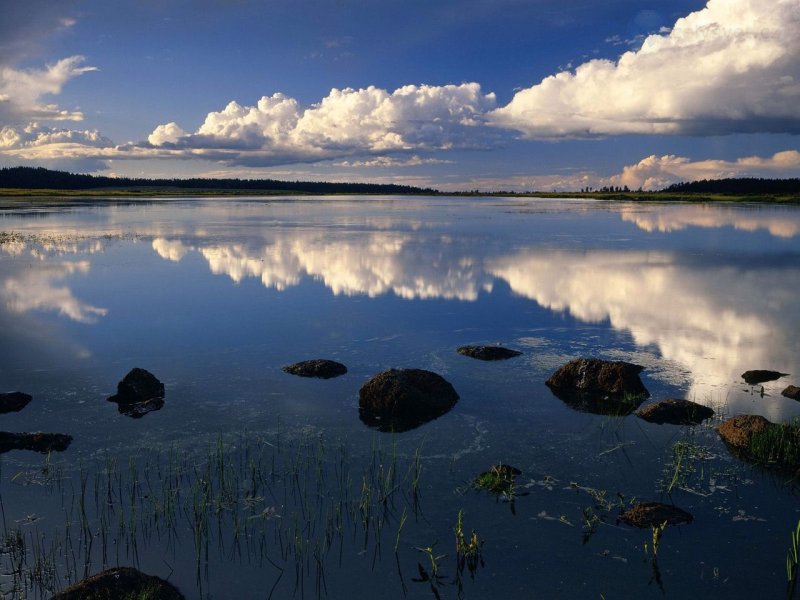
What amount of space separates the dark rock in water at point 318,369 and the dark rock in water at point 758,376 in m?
10.1

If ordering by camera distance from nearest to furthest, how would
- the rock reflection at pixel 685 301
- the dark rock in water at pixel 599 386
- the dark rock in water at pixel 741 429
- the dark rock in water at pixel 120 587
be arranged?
the dark rock in water at pixel 120 587
the dark rock in water at pixel 741 429
the dark rock in water at pixel 599 386
the rock reflection at pixel 685 301

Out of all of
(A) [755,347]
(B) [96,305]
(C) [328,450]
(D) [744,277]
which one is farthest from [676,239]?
(C) [328,450]

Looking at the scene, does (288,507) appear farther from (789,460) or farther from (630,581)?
(789,460)

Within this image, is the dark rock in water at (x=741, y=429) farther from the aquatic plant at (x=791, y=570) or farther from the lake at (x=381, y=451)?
the aquatic plant at (x=791, y=570)

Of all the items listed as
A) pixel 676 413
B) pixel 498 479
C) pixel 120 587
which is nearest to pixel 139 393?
pixel 120 587

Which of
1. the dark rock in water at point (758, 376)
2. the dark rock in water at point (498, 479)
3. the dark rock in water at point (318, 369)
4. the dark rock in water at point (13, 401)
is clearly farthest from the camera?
the dark rock in water at point (318, 369)

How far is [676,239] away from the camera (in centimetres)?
5484

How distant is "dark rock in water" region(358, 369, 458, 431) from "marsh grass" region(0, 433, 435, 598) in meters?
1.53

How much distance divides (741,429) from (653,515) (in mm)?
4009

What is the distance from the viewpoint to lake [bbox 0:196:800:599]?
854 cm

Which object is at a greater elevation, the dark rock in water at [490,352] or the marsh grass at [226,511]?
the dark rock in water at [490,352]

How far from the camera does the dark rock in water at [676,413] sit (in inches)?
529

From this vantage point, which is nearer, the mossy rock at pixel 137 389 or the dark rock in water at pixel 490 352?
the mossy rock at pixel 137 389

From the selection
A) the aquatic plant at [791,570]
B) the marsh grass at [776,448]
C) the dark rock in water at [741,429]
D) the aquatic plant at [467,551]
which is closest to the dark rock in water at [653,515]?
the aquatic plant at [791,570]
